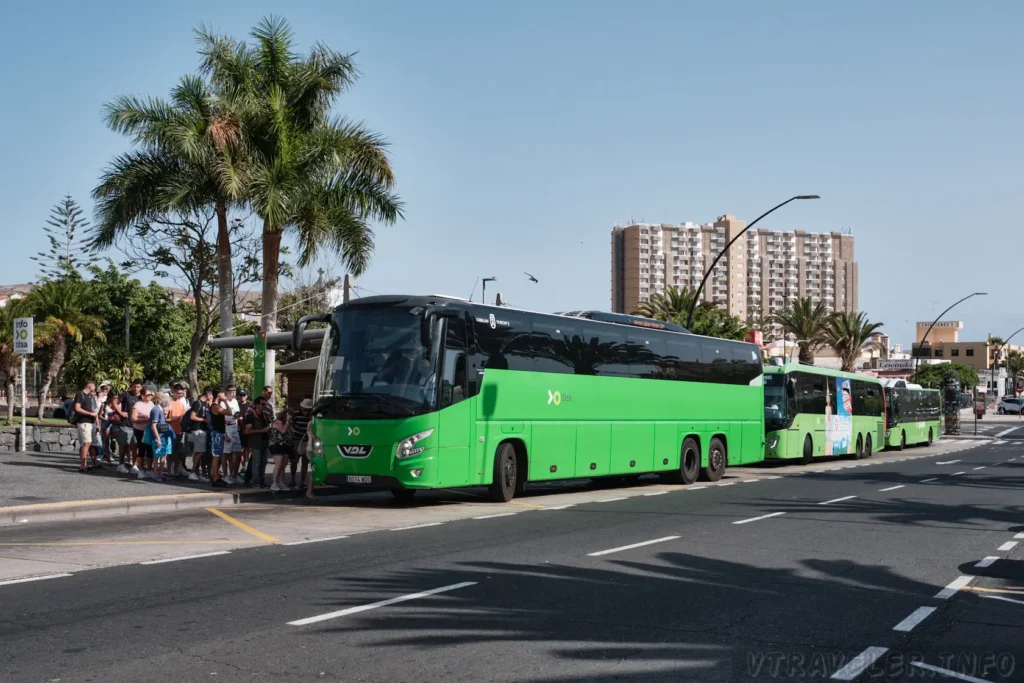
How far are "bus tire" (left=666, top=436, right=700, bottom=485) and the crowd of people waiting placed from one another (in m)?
8.97

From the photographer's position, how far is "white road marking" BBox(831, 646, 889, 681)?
21.8ft

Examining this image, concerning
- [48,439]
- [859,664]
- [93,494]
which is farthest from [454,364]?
[48,439]

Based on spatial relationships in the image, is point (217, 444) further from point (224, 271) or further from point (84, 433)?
point (224, 271)

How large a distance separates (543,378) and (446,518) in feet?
14.9

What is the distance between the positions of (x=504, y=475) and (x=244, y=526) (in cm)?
547

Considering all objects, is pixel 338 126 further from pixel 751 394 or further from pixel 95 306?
pixel 95 306

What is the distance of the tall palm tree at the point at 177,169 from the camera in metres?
A: 28.2

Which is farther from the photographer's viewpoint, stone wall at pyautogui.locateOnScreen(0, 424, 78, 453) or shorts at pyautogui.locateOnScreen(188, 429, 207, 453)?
stone wall at pyautogui.locateOnScreen(0, 424, 78, 453)

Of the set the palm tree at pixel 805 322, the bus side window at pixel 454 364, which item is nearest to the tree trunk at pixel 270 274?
the bus side window at pixel 454 364

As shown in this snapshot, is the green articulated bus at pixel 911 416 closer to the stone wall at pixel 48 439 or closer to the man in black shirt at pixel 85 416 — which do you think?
the stone wall at pixel 48 439

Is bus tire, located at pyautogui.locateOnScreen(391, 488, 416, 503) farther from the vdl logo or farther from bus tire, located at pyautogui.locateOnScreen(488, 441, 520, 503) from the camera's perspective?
the vdl logo

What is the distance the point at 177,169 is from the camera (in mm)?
28859

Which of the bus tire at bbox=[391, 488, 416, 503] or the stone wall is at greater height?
the stone wall

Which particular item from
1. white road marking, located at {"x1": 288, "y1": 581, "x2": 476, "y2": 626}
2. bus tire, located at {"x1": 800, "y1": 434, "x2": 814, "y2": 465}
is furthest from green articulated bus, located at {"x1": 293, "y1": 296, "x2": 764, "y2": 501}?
bus tire, located at {"x1": 800, "y1": 434, "x2": 814, "y2": 465}
